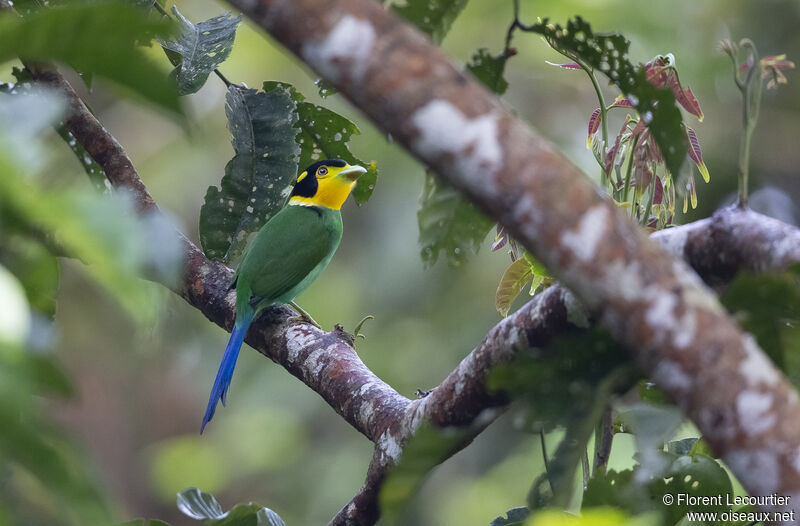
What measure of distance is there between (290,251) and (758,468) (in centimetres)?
293

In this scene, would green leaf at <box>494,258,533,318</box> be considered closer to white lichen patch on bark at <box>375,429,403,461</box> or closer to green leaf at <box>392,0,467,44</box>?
white lichen patch on bark at <box>375,429,403,461</box>

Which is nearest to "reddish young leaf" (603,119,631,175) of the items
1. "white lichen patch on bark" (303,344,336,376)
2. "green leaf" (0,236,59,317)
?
"white lichen patch on bark" (303,344,336,376)

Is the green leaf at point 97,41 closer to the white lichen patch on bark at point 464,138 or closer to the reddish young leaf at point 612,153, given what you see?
the white lichen patch on bark at point 464,138

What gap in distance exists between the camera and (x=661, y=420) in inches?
55.7

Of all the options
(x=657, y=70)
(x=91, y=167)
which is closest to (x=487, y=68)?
(x=657, y=70)

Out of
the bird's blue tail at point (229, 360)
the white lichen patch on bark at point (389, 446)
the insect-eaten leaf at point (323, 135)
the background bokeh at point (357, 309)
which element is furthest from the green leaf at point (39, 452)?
the background bokeh at point (357, 309)

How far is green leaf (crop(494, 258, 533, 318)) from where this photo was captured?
7.22 ft

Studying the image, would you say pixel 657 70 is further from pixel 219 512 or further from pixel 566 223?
pixel 219 512

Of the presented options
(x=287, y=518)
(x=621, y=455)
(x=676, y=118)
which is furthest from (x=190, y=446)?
(x=676, y=118)

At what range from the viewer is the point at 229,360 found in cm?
356

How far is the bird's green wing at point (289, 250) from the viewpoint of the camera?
357cm

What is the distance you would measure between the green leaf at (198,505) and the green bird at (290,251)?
101cm

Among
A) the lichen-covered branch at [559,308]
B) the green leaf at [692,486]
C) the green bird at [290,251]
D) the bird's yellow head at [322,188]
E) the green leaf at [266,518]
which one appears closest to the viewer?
the lichen-covered branch at [559,308]

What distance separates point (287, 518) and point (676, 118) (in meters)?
8.90
